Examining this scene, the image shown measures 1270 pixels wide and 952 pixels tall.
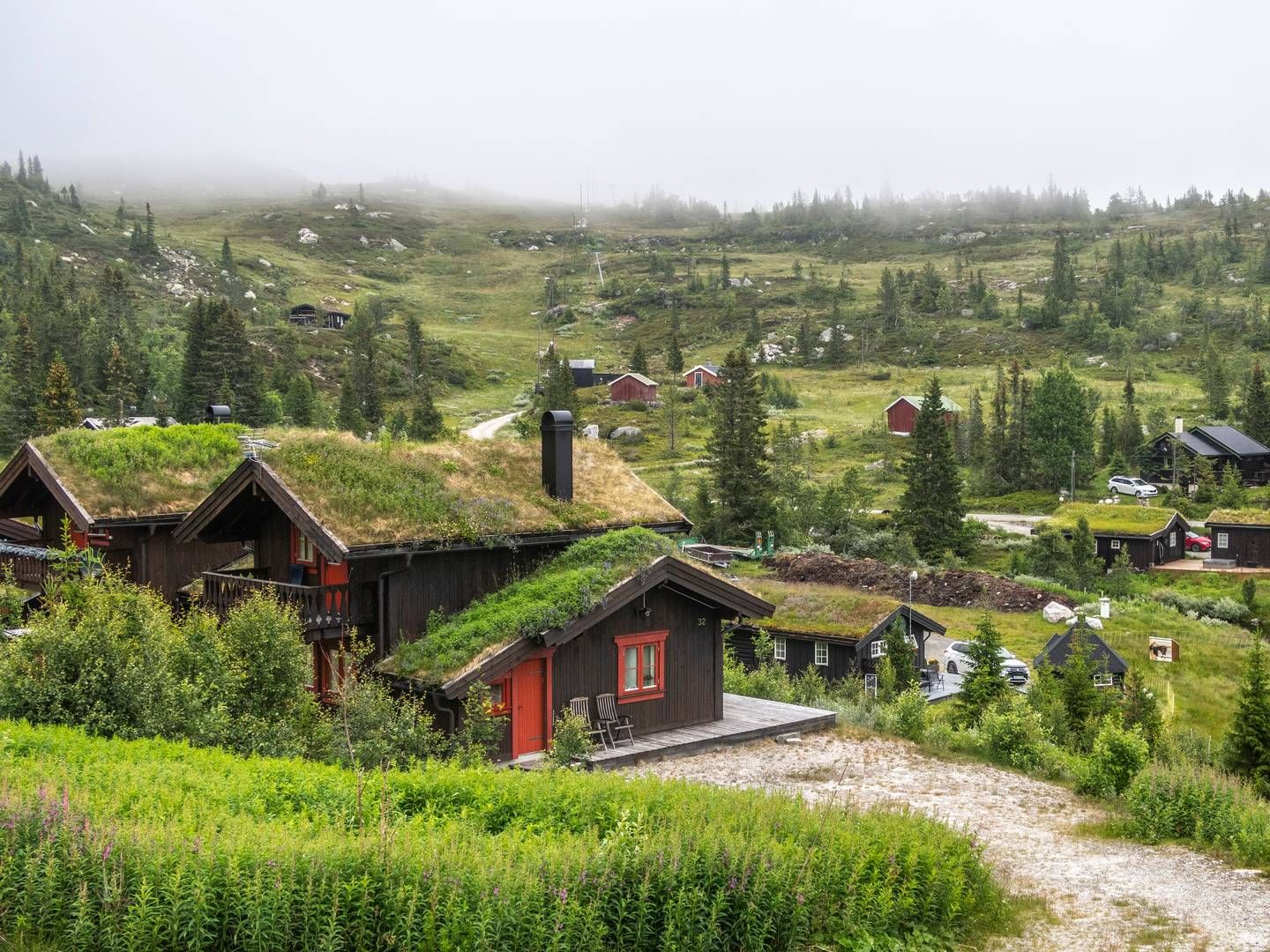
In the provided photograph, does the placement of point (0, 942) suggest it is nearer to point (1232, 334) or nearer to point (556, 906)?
point (556, 906)

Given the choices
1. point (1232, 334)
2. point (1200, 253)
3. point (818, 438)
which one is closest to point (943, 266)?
point (1200, 253)

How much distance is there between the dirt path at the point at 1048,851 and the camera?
11.2 metres

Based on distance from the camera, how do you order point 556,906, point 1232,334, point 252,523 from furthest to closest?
point 1232,334 < point 252,523 < point 556,906

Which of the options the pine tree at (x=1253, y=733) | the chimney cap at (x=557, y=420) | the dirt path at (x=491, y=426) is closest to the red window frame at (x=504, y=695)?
the chimney cap at (x=557, y=420)

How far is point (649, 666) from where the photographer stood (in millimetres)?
21000

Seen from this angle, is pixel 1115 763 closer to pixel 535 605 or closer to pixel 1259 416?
pixel 535 605

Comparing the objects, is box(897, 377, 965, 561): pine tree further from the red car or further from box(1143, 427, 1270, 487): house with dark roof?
box(1143, 427, 1270, 487): house with dark roof

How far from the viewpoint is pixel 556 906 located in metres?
8.55

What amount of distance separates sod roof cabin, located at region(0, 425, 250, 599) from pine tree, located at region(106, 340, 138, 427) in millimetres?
51540

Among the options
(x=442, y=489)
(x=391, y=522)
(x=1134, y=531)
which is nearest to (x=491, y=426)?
(x=1134, y=531)

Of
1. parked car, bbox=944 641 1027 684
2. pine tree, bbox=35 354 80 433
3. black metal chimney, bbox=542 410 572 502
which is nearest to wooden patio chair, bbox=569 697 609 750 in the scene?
black metal chimney, bbox=542 410 572 502

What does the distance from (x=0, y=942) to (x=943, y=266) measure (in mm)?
186759

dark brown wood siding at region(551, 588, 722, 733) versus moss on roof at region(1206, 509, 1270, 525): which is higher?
dark brown wood siding at region(551, 588, 722, 733)

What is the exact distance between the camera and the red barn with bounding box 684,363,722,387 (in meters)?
109
